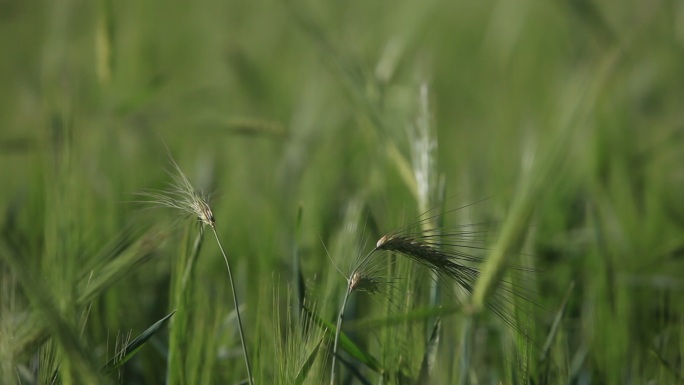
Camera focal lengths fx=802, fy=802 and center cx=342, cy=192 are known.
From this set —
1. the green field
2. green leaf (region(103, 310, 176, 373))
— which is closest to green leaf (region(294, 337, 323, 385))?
the green field

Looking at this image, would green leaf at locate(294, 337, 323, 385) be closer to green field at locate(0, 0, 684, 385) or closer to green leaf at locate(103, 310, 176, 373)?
green field at locate(0, 0, 684, 385)

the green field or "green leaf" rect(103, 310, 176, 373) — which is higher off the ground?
the green field

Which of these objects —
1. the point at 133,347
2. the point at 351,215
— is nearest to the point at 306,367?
the point at 133,347

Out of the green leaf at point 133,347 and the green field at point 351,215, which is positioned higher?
the green field at point 351,215

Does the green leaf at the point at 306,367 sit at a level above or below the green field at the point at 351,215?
below

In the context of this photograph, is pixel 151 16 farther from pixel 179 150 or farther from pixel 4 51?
pixel 179 150

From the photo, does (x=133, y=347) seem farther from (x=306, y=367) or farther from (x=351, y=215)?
(x=351, y=215)

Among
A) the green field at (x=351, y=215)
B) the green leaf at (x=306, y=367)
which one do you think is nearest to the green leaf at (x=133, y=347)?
the green field at (x=351, y=215)

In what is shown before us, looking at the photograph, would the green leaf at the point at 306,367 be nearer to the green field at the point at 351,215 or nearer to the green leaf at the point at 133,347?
the green field at the point at 351,215
